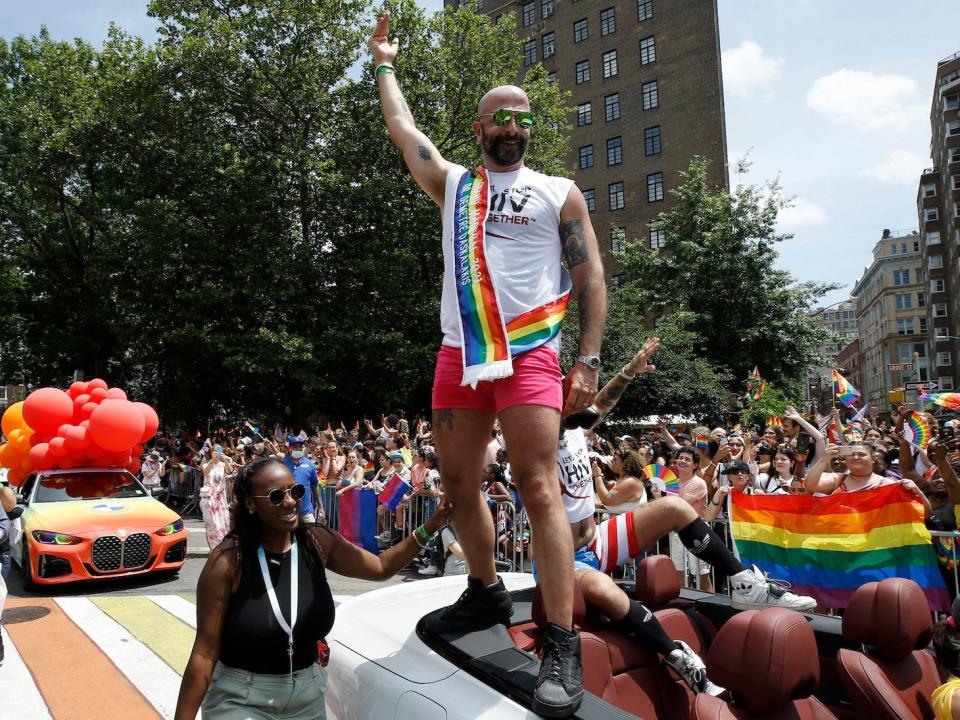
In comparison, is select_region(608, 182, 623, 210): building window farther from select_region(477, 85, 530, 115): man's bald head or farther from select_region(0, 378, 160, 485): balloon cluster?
select_region(477, 85, 530, 115): man's bald head

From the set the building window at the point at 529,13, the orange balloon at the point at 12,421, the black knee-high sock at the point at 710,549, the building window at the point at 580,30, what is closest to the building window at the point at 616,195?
the building window at the point at 580,30

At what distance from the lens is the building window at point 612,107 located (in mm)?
44656

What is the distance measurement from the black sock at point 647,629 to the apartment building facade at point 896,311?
10403 centimetres

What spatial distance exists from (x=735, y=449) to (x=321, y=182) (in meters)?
16.1

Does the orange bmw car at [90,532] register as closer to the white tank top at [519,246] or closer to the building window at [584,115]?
the white tank top at [519,246]

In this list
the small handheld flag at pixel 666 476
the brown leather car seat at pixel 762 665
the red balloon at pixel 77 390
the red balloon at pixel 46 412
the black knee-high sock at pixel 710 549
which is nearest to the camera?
the brown leather car seat at pixel 762 665

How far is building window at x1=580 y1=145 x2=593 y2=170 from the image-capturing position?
45844 mm

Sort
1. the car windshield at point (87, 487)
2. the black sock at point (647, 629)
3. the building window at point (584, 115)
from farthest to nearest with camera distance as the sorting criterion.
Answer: the building window at point (584, 115)
the car windshield at point (87, 487)
the black sock at point (647, 629)

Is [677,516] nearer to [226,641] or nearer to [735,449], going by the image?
[226,641]

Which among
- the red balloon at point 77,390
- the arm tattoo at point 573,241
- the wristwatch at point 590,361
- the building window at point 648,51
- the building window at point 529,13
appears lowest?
the wristwatch at point 590,361

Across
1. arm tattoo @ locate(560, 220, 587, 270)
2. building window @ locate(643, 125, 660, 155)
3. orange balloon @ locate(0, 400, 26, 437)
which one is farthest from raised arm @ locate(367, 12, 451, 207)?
building window @ locate(643, 125, 660, 155)

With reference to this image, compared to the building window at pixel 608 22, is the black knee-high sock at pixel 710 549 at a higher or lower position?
lower

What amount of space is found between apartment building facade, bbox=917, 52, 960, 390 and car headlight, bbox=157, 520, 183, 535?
78717 millimetres

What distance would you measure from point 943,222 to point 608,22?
182ft
